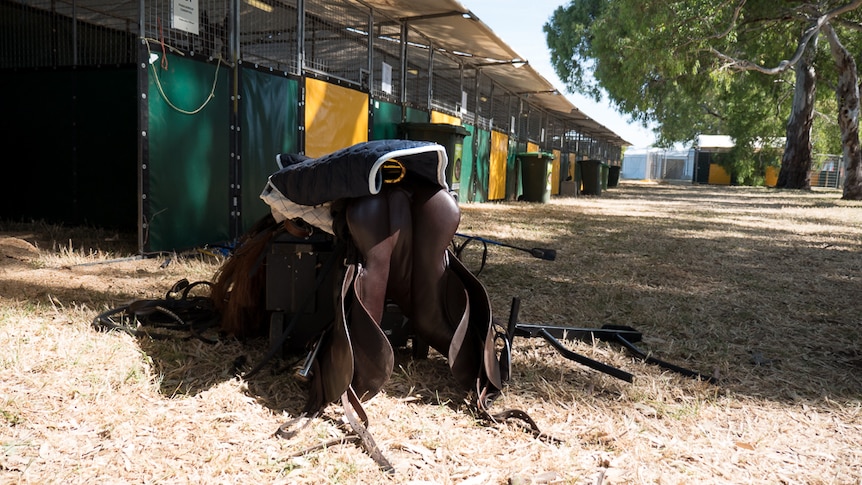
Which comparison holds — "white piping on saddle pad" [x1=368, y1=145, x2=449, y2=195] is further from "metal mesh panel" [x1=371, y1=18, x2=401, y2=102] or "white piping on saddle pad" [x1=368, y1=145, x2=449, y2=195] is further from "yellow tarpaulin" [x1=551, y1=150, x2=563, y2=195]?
"yellow tarpaulin" [x1=551, y1=150, x2=563, y2=195]

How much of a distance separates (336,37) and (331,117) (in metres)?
2.04

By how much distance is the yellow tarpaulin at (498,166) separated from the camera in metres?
14.7

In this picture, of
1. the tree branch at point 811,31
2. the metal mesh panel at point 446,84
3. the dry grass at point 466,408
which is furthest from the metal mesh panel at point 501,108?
the dry grass at point 466,408

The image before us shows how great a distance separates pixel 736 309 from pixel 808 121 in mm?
26018

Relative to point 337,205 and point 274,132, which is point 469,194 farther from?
point 337,205

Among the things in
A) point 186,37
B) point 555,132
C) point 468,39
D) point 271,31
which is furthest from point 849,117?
point 186,37

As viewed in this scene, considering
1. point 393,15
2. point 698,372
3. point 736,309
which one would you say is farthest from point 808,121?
point 698,372

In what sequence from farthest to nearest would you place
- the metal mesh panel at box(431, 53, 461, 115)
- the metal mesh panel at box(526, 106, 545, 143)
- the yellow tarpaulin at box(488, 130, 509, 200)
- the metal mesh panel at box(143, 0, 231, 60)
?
the metal mesh panel at box(526, 106, 545, 143) → the yellow tarpaulin at box(488, 130, 509, 200) → the metal mesh panel at box(431, 53, 461, 115) → the metal mesh panel at box(143, 0, 231, 60)

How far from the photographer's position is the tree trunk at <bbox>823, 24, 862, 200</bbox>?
18.8m

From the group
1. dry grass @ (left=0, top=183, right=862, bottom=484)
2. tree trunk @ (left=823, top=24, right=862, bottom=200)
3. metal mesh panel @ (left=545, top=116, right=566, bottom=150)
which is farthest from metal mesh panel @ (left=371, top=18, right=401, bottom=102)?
tree trunk @ (left=823, top=24, right=862, bottom=200)

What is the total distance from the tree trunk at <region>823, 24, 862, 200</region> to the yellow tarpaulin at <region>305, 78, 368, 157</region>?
17.3 metres

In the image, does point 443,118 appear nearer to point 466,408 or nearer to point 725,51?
point 466,408

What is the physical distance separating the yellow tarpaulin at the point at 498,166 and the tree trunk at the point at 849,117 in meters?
11.3

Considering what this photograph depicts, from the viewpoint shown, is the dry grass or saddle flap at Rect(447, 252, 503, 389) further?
saddle flap at Rect(447, 252, 503, 389)
